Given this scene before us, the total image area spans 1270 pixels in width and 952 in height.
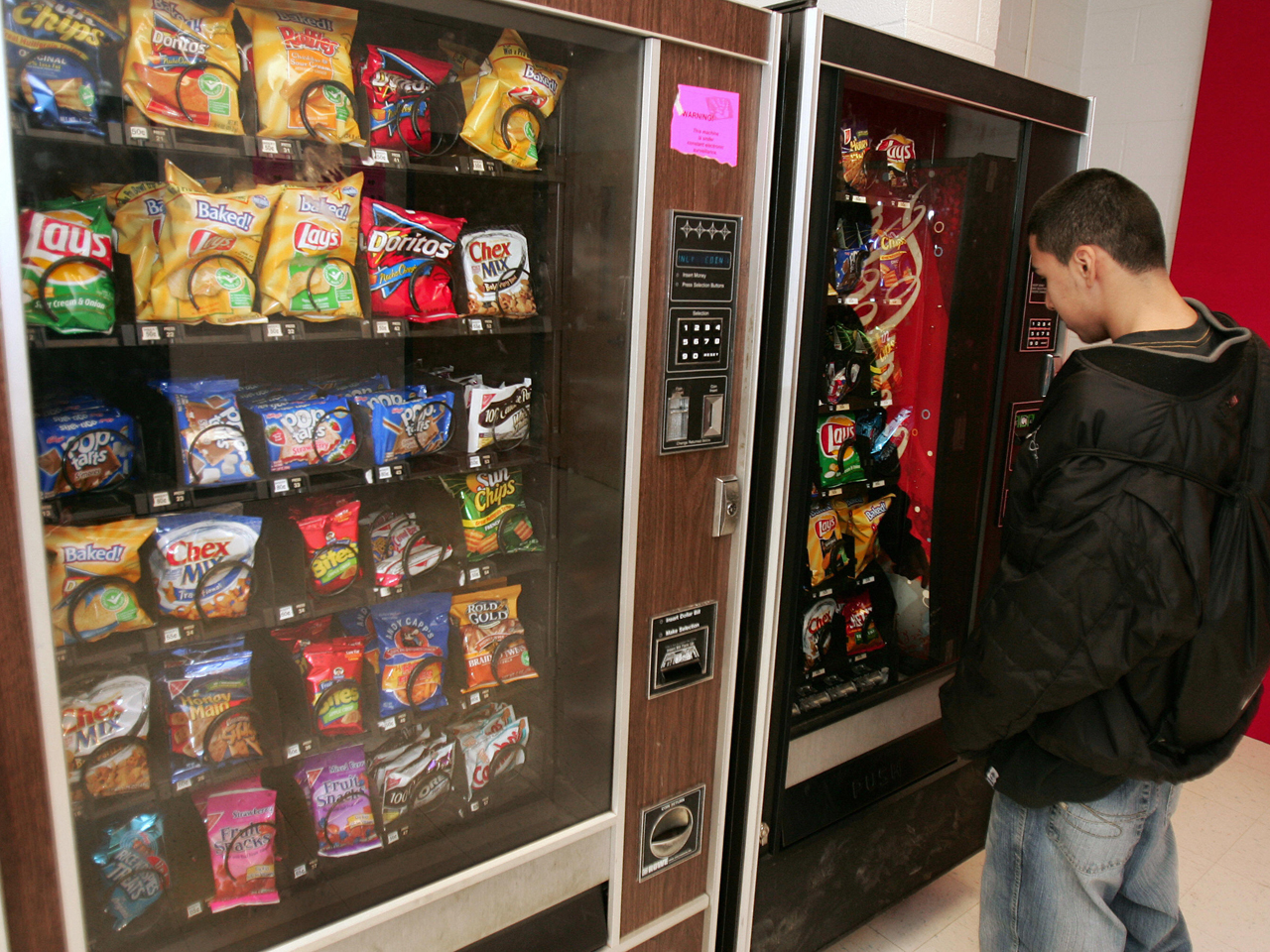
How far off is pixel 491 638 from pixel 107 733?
699 mm

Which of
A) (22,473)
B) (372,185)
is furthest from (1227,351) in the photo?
(22,473)

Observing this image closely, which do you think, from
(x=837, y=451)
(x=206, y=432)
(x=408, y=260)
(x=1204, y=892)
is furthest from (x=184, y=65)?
(x=1204, y=892)

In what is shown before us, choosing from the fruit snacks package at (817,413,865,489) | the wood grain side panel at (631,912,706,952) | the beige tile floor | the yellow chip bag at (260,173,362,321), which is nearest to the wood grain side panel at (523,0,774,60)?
the yellow chip bag at (260,173,362,321)

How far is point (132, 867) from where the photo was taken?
1.40m

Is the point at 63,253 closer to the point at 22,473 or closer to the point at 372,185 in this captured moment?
the point at 22,473

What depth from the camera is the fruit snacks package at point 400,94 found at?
4.84 feet

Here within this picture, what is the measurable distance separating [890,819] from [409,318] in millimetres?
1641

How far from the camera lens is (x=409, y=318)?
153 centimetres

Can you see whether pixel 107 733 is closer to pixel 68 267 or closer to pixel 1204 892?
pixel 68 267

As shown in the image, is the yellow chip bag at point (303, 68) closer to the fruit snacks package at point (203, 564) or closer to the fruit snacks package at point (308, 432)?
the fruit snacks package at point (308, 432)

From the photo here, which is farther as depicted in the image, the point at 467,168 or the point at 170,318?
the point at 467,168

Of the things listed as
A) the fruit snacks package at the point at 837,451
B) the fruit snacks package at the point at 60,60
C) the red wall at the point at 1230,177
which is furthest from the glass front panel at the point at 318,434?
the red wall at the point at 1230,177

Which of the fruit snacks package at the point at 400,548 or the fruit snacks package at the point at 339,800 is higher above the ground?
the fruit snacks package at the point at 400,548

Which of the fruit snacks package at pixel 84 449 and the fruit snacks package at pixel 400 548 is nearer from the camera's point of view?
the fruit snacks package at pixel 84 449
